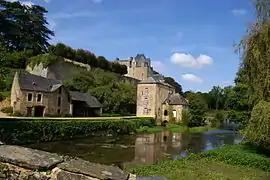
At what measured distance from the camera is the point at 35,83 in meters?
35.7

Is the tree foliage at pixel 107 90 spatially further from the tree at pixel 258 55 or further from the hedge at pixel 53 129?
the tree at pixel 258 55

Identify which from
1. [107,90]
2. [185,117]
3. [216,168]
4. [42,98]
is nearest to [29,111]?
[42,98]

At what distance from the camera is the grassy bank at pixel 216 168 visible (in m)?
10.6

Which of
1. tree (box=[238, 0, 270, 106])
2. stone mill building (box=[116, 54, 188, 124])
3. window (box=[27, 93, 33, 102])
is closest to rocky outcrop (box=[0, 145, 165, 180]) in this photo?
tree (box=[238, 0, 270, 106])

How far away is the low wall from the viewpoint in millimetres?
2961

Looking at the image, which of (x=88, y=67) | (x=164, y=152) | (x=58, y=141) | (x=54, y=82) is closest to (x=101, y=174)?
(x=164, y=152)

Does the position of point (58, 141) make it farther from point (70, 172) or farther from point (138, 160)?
point (70, 172)

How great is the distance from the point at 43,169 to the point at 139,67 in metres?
69.4

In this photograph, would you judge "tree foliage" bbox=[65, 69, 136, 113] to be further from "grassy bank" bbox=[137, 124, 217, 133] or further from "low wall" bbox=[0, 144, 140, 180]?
"low wall" bbox=[0, 144, 140, 180]

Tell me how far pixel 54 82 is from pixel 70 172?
37.2m

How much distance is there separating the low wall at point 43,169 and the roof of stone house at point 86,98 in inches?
1486

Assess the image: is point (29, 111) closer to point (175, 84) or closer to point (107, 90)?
point (107, 90)

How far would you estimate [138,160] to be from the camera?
18.3m

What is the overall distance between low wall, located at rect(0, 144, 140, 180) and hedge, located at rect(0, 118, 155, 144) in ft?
57.0
